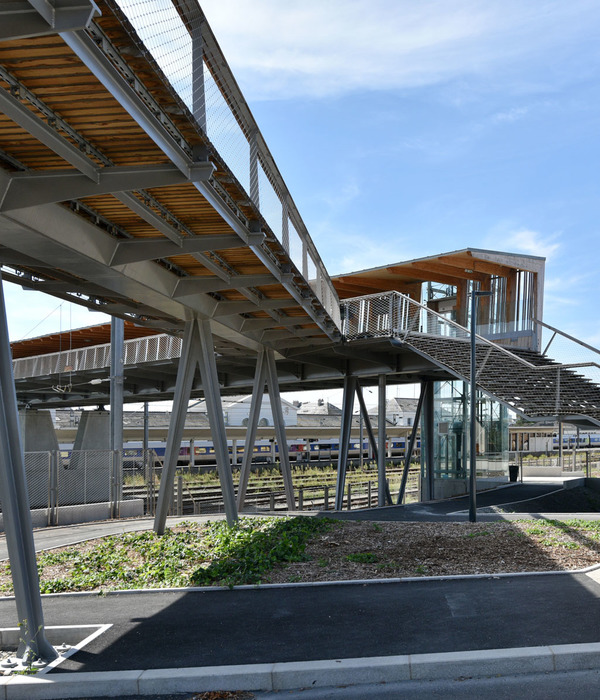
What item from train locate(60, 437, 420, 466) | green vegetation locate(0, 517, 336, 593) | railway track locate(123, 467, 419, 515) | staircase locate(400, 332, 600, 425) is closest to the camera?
green vegetation locate(0, 517, 336, 593)

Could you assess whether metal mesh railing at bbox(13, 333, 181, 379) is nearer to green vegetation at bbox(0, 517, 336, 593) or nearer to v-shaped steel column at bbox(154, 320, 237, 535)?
v-shaped steel column at bbox(154, 320, 237, 535)

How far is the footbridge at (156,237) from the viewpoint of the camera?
664 centimetres

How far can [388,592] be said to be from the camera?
32.6 ft

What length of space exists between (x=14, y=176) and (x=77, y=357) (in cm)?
2650

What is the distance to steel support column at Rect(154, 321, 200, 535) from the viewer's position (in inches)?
631

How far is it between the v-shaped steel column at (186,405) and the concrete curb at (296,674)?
30.5 feet

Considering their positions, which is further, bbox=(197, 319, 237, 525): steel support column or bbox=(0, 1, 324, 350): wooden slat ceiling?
bbox=(197, 319, 237, 525): steel support column

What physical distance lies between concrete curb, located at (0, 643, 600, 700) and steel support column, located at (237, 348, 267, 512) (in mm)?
14934

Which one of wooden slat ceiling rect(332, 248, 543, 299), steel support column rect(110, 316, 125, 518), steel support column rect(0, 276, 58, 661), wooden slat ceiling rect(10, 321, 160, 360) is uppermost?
wooden slat ceiling rect(332, 248, 543, 299)

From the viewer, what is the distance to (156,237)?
39.9 ft

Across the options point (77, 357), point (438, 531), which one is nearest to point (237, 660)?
point (438, 531)

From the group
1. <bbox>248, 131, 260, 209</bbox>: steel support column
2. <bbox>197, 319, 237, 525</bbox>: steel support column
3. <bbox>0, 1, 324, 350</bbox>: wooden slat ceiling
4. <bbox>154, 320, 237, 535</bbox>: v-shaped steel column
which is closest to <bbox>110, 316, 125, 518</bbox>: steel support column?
<bbox>154, 320, 237, 535</bbox>: v-shaped steel column

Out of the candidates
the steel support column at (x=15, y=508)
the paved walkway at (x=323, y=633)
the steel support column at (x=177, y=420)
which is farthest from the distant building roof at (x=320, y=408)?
the steel support column at (x=15, y=508)

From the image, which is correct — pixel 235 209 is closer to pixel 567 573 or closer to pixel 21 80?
pixel 21 80
